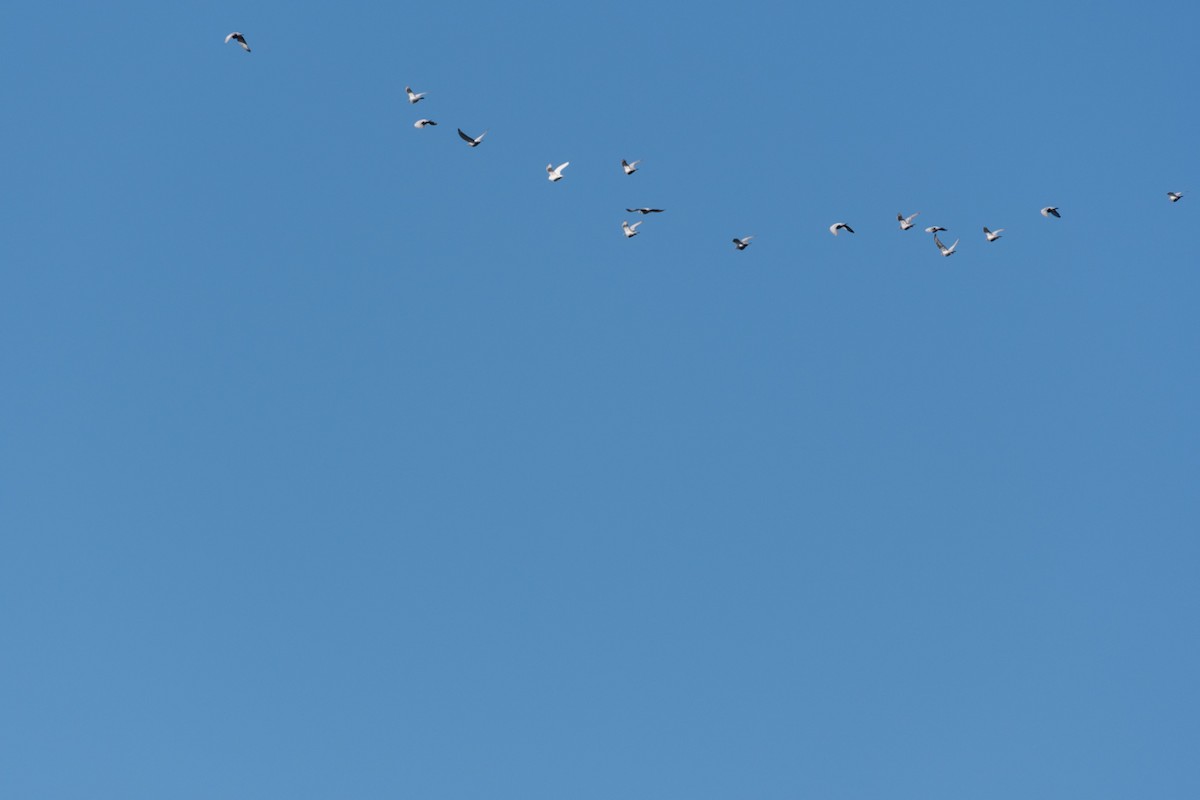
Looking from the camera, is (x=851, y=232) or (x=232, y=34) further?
(x=851, y=232)

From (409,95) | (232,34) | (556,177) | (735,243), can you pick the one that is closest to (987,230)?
(735,243)

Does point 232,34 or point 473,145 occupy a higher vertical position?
point 232,34

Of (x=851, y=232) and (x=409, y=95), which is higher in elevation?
(x=409, y=95)

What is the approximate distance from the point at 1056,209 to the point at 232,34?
57.8 metres

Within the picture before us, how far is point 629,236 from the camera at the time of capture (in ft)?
458

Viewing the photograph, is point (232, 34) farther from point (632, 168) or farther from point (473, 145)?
point (632, 168)

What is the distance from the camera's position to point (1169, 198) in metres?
146

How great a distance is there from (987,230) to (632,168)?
88.6ft

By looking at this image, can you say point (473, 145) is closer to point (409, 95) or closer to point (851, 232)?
point (409, 95)

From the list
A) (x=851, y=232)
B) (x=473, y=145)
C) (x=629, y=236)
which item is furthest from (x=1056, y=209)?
(x=473, y=145)

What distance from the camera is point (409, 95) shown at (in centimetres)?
13188

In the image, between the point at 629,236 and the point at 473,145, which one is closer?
the point at 473,145

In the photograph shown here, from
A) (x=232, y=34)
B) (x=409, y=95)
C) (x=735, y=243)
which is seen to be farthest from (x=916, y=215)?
(x=232, y=34)

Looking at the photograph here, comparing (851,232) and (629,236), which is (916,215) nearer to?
(851,232)
